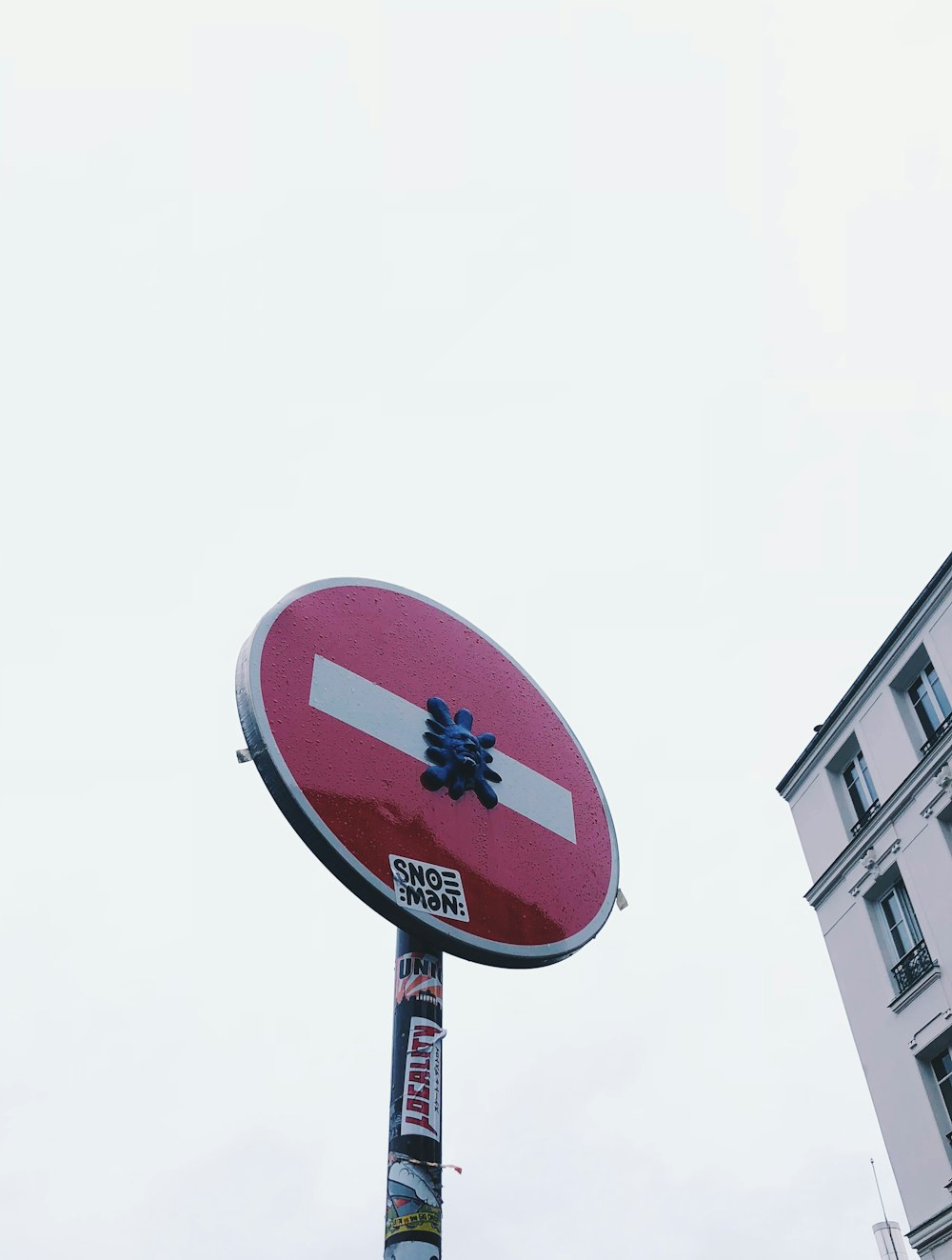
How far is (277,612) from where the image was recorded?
4.69 metres

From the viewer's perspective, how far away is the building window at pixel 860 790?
19359 millimetres

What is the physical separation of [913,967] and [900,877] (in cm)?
164

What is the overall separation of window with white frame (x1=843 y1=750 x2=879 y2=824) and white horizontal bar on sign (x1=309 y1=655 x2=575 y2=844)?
15.9 m

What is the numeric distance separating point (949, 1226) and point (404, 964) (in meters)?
14.8

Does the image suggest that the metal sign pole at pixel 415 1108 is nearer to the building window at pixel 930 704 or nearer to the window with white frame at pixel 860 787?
the building window at pixel 930 704

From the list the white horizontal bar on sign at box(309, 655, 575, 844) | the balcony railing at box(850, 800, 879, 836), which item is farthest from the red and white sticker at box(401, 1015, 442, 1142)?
the balcony railing at box(850, 800, 879, 836)

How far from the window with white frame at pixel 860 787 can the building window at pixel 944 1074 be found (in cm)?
407

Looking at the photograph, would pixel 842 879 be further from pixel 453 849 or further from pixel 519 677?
pixel 453 849

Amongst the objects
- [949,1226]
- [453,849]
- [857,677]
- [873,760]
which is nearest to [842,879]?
[873,760]

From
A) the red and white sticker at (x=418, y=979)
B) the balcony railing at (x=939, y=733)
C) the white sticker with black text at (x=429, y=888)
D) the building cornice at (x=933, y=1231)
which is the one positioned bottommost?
the red and white sticker at (x=418, y=979)

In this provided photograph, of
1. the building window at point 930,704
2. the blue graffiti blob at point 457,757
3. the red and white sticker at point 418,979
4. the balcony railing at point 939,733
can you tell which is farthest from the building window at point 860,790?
the red and white sticker at point 418,979

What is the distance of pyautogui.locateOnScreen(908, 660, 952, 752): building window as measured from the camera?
18.0 meters

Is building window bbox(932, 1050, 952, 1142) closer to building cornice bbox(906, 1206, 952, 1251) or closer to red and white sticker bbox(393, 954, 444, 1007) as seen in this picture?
building cornice bbox(906, 1206, 952, 1251)

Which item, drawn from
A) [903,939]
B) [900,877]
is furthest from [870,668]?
[903,939]
